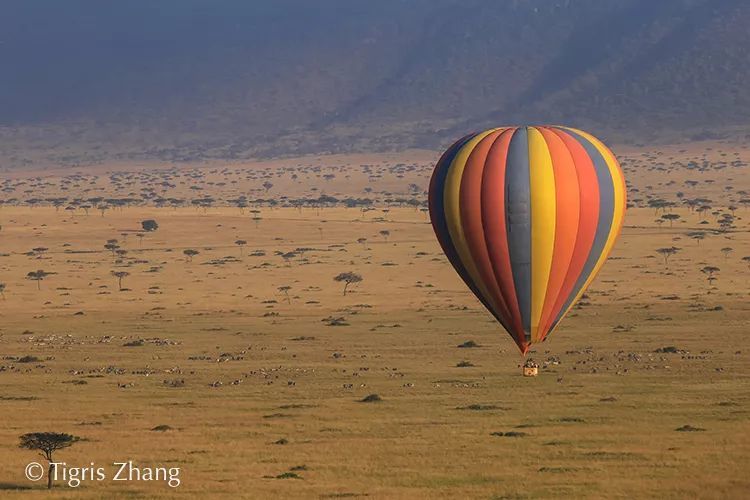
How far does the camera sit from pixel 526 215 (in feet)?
119

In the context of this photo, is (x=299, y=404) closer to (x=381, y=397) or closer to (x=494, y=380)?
(x=381, y=397)

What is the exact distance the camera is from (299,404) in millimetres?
47656

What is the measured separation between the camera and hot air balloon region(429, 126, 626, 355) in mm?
36312

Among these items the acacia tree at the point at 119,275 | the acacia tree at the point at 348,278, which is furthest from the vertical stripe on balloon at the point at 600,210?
the acacia tree at the point at 119,275

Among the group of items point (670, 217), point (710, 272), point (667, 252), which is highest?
point (670, 217)

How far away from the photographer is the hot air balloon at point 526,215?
3631cm

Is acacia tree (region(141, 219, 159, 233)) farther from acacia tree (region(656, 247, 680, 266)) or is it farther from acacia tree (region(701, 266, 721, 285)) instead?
acacia tree (region(701, 266, 721, 285))

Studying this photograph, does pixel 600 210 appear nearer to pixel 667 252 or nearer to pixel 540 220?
pixel 540 220

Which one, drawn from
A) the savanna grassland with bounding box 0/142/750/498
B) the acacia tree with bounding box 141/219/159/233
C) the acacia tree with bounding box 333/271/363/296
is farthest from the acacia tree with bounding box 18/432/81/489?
the acacia tree with bounding box 141/219/159/233

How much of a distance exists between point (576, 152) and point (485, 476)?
802 cm

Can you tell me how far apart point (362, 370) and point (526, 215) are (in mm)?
19629

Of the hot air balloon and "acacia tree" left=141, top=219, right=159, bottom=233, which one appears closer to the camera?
the hot air balloon
